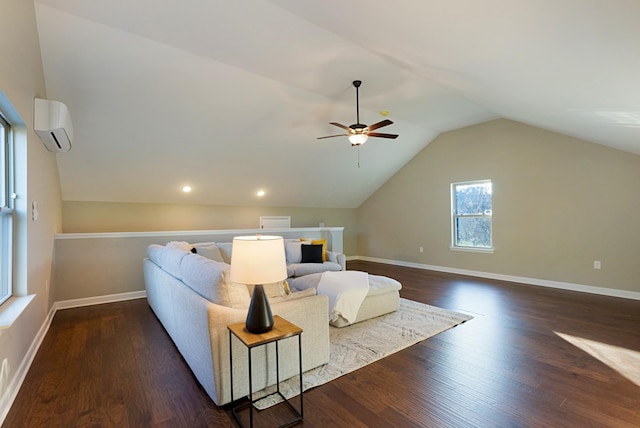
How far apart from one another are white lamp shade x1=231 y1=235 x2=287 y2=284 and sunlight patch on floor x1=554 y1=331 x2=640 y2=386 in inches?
109

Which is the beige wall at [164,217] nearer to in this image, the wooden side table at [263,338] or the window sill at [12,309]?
the window sill at [12,309]

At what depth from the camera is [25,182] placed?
2.57 m

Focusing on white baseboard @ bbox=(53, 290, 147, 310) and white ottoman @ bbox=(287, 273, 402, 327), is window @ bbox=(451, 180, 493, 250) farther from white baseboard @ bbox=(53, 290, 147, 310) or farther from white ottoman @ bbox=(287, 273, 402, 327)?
white baseboard @ bbox=(53, 290, 147, 310)

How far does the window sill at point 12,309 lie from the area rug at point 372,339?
1681mm

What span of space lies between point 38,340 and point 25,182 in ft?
5.09

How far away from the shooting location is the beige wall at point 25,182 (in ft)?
6.61

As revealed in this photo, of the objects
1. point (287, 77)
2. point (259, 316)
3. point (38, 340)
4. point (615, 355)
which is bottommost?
point (615, 355)

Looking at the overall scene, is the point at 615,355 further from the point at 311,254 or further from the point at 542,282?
the point at 311,254

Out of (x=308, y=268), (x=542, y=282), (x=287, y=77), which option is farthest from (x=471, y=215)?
(x=287, y=77)

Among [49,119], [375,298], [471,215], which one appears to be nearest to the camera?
[49,119]

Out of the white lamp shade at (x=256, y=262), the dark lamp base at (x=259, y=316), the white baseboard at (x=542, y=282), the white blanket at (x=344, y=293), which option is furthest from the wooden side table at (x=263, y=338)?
the white baseboard at (x=542, y=282)

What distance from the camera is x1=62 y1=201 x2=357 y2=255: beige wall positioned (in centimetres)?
501

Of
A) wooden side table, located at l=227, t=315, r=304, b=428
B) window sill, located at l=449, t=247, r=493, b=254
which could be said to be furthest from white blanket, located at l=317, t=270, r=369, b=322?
window sill, located at l=449, t=247, r=493, b=254

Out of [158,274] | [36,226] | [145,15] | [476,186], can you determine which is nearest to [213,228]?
[158,274]
